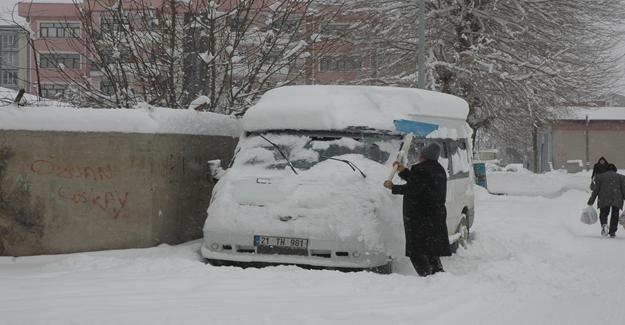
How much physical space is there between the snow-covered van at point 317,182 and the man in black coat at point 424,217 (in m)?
0.21

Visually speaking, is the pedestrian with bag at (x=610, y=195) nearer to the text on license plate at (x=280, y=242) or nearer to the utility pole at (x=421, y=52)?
the utility pole at (x=421, y=52)

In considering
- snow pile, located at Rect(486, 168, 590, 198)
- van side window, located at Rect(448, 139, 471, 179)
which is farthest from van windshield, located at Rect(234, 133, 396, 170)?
snow pile, located at Rect(486, 168, 590, 198)

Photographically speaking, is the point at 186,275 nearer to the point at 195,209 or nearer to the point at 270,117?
the point at 270,117

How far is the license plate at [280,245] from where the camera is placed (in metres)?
8.16

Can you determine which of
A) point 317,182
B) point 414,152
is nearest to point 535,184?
point 414,152

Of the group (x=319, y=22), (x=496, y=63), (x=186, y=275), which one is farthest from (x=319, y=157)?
(x=496, y=63)

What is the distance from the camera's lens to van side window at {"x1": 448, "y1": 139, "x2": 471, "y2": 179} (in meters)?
10.9

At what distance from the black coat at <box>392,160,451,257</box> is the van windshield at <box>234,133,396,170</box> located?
80cm

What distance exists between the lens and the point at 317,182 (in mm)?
8555

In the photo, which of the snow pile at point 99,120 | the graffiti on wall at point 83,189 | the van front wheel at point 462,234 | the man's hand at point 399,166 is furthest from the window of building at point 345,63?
the man's hand at point 399,166

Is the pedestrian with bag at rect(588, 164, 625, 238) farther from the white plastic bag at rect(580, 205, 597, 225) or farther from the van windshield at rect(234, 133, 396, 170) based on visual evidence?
the van windshield at rect(234, 133, 396, 170)

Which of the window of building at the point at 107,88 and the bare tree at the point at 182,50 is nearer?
the bare tree at the point at 182,50

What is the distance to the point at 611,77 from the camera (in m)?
28.9

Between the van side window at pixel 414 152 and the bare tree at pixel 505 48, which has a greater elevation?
the bare tree at pixel 505 48
